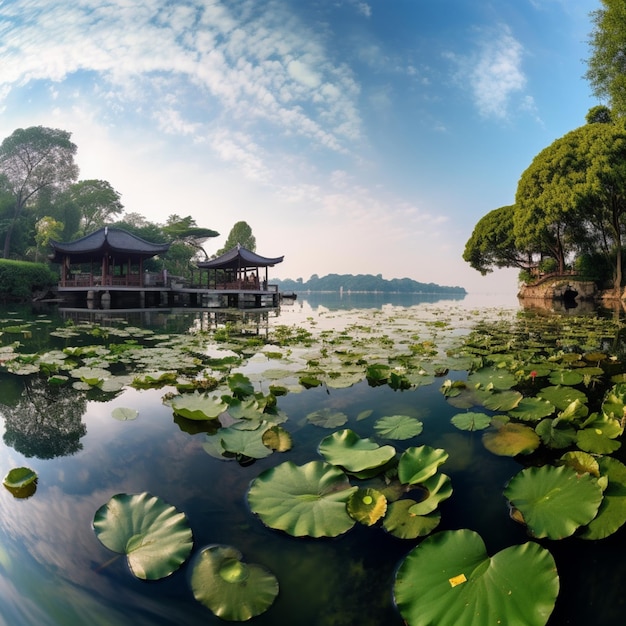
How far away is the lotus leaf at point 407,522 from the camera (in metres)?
1.20

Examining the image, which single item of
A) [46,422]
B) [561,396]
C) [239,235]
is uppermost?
[239,235]

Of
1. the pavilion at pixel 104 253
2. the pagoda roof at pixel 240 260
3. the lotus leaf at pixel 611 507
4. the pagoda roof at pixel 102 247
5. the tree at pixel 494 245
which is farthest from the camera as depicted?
the tree at pixel 494 245

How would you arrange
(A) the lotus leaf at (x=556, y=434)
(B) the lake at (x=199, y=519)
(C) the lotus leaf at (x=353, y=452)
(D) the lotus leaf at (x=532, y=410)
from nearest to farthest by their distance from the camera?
(B) the lake at (x=199, y=519), (C) the lotus leaf at (x=353, y=452), (A) the lotus leaf at (x=556, y=434), (D) the lotus leaf at (x=532, y=410)

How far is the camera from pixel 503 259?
2956 centimetres

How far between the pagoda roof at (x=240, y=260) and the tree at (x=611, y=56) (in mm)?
17947

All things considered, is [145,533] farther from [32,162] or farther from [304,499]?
[32,162]

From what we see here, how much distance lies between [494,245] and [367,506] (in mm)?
31125

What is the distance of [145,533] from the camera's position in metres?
1.19

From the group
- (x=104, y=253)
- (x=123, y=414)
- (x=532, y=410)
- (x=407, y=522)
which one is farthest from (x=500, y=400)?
(x=104, y=253)

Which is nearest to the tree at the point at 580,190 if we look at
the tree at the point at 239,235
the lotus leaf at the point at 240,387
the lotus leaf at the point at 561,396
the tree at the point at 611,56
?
the tree at the point at 611,56

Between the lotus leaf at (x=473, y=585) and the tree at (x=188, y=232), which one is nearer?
the lotus leaf at (x=473, y=585)

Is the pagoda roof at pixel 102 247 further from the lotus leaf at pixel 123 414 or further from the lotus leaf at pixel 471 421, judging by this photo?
the lotus leaf at pixel 471 421

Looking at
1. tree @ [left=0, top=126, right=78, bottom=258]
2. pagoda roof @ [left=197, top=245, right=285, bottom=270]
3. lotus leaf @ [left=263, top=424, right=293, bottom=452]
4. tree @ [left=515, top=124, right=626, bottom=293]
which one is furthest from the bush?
tree @ [left=515, top=124, right=626, bottom=293]

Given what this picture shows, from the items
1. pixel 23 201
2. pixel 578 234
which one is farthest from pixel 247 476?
pixel 23 201
